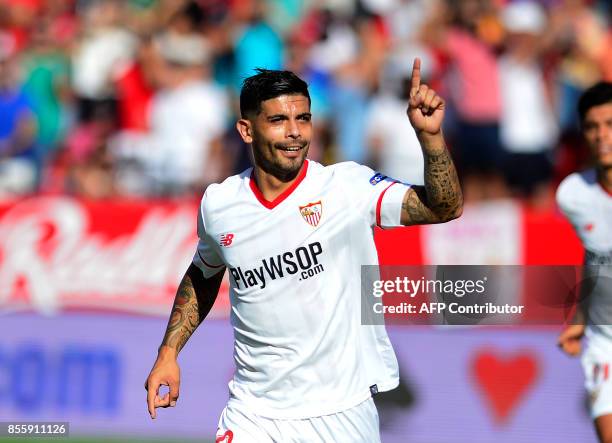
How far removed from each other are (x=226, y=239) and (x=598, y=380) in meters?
2.73

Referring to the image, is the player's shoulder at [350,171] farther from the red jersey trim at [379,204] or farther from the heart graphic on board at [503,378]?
the heart graphic on board at [503,378]

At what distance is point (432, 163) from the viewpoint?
530 centimetres

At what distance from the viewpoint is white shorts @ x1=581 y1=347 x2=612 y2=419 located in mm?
7199

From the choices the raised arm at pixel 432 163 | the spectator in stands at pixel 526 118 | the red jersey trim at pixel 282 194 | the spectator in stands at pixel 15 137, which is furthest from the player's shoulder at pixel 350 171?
the spectator in stands at pixel 15 137

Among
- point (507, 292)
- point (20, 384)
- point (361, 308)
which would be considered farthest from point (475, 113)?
point (361, 308)

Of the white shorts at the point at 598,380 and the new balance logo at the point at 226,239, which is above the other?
the new balance logo at the point at 226,239

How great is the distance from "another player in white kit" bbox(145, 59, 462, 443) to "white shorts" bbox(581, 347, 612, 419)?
182 cm


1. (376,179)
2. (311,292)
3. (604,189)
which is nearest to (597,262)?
(604,189)

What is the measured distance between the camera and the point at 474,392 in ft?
33.9

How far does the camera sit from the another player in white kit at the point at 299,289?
583 centimetres

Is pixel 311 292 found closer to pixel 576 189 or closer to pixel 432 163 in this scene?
pixel 432 163

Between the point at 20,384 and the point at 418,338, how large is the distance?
371cm

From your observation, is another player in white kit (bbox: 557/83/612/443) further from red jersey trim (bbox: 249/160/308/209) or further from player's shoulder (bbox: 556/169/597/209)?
red jersey trim (bbox: 249/160/308/209)

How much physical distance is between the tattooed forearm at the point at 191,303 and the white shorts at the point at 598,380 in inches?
99.2
